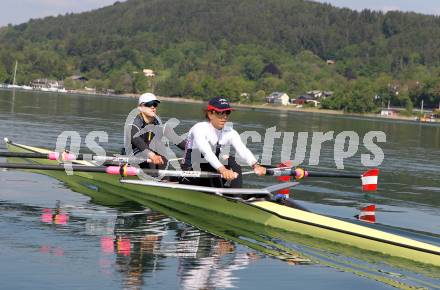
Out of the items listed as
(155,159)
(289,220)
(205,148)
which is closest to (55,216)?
(155,159)

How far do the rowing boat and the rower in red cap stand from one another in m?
0.40

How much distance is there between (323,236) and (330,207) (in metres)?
4.69

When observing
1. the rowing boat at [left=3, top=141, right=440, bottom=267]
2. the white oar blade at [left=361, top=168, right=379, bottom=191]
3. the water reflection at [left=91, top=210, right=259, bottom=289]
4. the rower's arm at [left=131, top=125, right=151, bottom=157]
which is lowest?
the water reflection at [left=91, top=210, right=259, bottom=289]

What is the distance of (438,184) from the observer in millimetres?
23953

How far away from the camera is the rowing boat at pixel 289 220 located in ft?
39.2

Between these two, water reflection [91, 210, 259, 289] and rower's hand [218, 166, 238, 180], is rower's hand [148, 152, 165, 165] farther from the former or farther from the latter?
rower's hand [218, 166, 238, 180]

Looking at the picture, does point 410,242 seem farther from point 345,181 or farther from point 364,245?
point 345,181

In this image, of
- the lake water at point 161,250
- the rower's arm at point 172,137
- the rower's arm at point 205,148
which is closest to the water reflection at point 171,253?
the lake water at point 161,250

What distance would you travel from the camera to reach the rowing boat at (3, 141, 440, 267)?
39.2 ft

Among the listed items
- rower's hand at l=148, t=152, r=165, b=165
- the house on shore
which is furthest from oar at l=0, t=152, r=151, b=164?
the house on shore

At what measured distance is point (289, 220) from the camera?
1348 cm

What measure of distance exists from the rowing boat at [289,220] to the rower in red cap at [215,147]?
40 cm

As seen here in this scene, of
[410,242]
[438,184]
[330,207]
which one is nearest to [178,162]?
[330,207]

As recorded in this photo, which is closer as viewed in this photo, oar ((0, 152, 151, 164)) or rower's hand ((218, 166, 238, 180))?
rower's hand ((218, 166, 238, 180))
